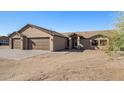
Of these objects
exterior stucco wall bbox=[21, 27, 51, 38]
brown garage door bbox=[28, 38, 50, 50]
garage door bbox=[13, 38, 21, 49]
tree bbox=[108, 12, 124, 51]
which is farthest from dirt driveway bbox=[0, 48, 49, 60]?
tree bbox=[108, 12, 124, 51]

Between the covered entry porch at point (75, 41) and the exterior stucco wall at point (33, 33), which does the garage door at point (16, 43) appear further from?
the covered entry porch at point (75, 41)

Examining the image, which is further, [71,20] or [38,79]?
[71,20]

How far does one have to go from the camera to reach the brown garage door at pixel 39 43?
19.8 m

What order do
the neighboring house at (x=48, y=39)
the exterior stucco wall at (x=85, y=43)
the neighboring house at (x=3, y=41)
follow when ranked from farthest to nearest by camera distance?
the neighboring house at (x=3, y=41) → the exterior stucco wall at (x=85, y=43) → the neighboring house at (x=48, y=39)

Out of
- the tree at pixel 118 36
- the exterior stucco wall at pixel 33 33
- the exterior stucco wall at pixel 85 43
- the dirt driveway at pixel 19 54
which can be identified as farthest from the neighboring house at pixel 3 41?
the tree at pixel 118 36

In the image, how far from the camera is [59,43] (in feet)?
76.1

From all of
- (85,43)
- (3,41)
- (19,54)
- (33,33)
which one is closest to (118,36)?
(19,54)

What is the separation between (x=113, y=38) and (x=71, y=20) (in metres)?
4.60

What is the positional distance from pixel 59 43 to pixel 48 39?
305 cm

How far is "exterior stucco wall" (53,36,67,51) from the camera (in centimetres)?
2094
